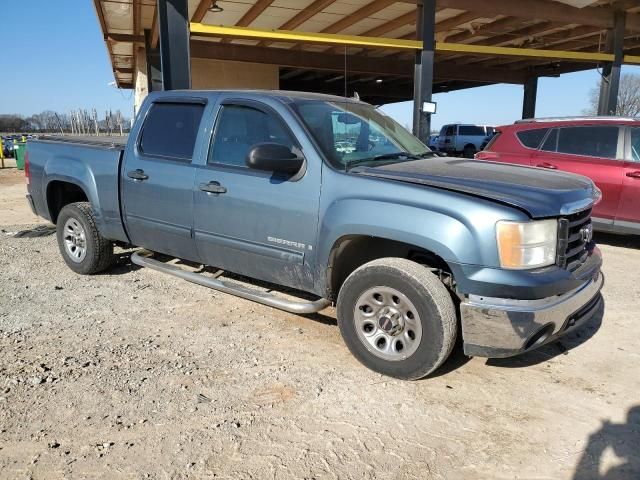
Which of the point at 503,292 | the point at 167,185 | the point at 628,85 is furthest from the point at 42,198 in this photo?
the point at 628,85

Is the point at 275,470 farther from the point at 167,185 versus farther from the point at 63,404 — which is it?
the point at 167,185

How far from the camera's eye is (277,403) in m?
3.05

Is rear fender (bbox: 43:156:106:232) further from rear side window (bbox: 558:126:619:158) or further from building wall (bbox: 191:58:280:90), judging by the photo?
building wall (bbox: 191:58:280:90)

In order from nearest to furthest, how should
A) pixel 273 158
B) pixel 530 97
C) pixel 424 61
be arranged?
pixel 273 158
pixel 424 61
pixel 530 97

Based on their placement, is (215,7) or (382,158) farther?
(215,7)

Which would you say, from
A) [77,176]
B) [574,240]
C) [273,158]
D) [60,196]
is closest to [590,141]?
[574,240]

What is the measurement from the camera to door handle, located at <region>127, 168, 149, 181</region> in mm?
4562

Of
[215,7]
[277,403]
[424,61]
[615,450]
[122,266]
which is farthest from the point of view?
[215,7]

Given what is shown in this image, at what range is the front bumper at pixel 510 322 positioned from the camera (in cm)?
288

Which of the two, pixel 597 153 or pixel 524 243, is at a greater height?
pixel 597 153

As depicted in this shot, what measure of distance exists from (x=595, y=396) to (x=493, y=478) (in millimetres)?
1183

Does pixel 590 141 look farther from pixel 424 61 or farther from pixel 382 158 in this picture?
pixel 424 61

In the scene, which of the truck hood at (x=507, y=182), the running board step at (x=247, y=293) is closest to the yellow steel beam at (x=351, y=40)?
the running board step at (x=247, y=293)

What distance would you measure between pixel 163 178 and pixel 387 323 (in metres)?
2.37
